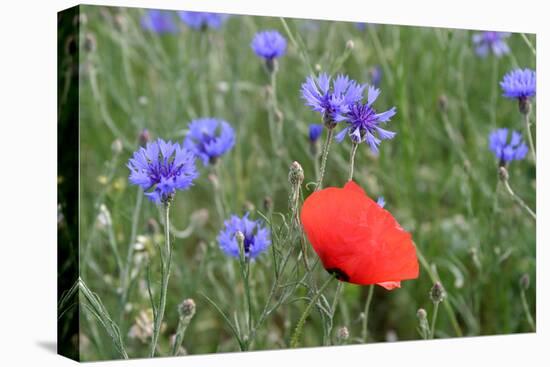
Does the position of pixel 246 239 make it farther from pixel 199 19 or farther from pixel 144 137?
pixel 199 19

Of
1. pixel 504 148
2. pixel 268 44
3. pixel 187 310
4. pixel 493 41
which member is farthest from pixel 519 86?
pixel 187 310

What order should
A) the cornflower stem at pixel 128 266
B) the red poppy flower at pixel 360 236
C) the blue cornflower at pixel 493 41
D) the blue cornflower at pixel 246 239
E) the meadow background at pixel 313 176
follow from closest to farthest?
the red poppy flower at pixel 360 236 → the blue cornflower at pixel 246 239 → the cornflower stem at pixel 128 266 → the meadow background at pixel 313 176 → the blue cornflower at pixel 493 41

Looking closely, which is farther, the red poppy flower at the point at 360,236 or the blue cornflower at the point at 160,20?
the blue cornflower at the point at 160,20

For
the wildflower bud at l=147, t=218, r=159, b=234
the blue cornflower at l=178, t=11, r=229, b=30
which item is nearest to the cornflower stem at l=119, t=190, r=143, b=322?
the wildflower bud at l=147, t=218, r=159, b=234

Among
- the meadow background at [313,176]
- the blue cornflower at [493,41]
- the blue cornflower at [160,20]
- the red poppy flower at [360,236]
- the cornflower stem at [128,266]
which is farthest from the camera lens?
the blue cornflower at [160,20]

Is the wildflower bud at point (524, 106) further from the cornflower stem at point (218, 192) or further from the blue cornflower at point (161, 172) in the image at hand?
the blue cornflower at point (161, 172)

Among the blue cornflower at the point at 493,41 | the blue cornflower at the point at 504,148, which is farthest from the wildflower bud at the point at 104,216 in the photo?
the blue cornflower at the point at 493,41

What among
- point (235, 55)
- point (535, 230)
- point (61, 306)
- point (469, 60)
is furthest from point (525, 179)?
point (61, 306)

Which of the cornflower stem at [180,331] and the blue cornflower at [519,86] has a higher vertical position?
the blue cornflower at [519,86]

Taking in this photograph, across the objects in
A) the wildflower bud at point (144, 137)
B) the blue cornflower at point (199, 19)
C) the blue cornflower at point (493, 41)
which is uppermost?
the blue cornflower at point (199, 19)
